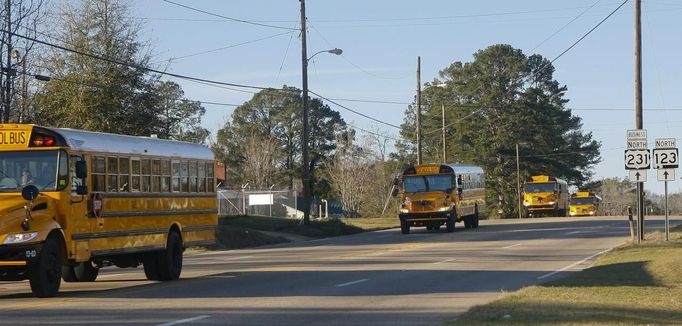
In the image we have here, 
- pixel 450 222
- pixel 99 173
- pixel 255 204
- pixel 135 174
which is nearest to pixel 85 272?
pixel 135 174

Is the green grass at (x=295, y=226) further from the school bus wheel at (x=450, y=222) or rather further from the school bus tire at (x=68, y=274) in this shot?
the school bus tire at (x=68, y=274)

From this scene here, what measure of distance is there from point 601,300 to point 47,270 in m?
8.79

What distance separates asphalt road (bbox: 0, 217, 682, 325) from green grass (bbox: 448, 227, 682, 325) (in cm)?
79

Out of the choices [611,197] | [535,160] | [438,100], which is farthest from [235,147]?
[611,197]

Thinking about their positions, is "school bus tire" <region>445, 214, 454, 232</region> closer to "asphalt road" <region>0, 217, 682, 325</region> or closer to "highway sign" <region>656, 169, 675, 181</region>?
"asphalt road" <region>0, 217, 682, 325</region>

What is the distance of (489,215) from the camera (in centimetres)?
9225

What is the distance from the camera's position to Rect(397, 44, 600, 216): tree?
90.2 meters

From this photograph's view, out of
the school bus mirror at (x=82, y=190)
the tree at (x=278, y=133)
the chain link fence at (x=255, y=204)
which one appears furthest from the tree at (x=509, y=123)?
the school bus mirror at (x=82, y=190)

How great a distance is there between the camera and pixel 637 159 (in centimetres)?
3077

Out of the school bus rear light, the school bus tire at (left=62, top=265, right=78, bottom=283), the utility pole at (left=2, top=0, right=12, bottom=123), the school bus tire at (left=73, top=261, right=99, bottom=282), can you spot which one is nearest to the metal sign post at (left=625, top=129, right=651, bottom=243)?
the school bus tire at (left=73, top=261, right=99, bottom=282)

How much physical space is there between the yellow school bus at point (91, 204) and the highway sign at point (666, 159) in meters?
15.3

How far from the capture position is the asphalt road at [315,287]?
14078 mm

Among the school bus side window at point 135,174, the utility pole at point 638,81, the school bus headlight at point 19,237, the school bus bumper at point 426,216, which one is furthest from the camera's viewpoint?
the school bus bumper at point 426,216

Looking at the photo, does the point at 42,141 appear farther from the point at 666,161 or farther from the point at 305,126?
the point at 305,126
